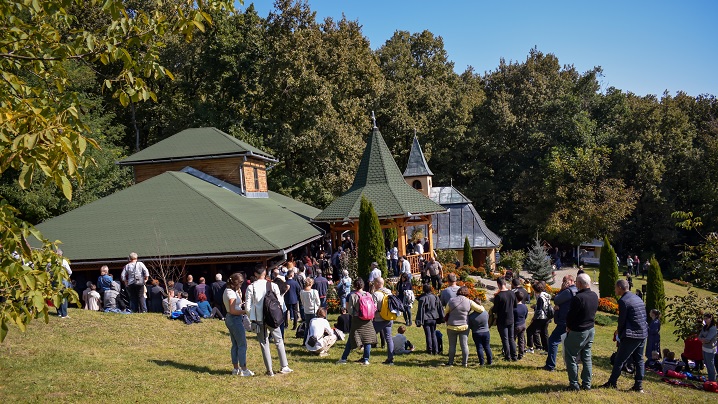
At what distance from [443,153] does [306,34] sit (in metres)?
19.4

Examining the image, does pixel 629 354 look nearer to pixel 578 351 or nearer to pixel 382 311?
pixel 578 351

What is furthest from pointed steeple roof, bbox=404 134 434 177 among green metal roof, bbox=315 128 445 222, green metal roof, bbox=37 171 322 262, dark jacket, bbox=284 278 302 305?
dark jacket, bbox=284 278 302 305

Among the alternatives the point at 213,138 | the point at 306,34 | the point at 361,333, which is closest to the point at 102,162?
the point at 213,138

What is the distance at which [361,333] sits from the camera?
33.6ft

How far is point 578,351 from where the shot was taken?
8531 mm

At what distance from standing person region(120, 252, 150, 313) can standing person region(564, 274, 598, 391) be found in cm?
1097

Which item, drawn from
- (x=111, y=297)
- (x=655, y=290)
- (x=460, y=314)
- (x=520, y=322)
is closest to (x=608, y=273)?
(x=655, y=290)

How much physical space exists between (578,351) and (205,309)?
9977 mm

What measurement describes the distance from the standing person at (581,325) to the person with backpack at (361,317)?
3.42m

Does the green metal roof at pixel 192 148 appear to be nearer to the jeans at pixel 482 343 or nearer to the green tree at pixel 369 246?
the green tree at pixel 369 246

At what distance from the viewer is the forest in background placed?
123 feet

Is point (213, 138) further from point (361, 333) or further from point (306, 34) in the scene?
point (361, 333)

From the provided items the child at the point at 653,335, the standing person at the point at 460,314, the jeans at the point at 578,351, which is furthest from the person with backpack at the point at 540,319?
the child at the point at 653,335

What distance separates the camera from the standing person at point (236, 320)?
885cm
